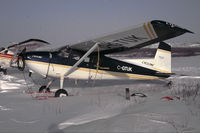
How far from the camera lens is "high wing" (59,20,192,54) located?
3963 mm

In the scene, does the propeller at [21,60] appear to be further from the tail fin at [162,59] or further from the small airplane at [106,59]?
the tail fin at [162,59]

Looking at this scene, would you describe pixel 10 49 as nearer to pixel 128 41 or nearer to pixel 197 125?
pixel 128 41

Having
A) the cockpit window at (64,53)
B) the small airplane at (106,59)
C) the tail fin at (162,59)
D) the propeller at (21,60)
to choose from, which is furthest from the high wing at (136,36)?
the tail fin at (162,59)

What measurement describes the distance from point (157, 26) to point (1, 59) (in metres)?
10.2

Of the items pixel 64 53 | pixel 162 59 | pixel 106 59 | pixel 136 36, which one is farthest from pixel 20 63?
pixel 162 59

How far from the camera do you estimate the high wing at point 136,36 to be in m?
3.96

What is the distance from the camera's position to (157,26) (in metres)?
3.96

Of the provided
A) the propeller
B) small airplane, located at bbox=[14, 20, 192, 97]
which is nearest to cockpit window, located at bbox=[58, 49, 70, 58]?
small airplane, located at bbox=[14, 20, 192, 97]

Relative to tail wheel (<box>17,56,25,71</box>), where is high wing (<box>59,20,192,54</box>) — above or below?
above

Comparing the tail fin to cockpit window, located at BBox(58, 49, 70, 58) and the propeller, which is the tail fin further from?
the propeller

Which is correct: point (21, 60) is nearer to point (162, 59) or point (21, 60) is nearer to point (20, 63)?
point (20, 63)

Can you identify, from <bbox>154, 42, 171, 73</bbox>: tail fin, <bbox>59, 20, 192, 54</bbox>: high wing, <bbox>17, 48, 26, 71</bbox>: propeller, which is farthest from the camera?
<bbox>154, 42, 171, 73</bbox>: tail fin

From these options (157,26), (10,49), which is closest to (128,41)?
(157,26)

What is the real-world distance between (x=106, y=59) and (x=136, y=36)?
259cm
